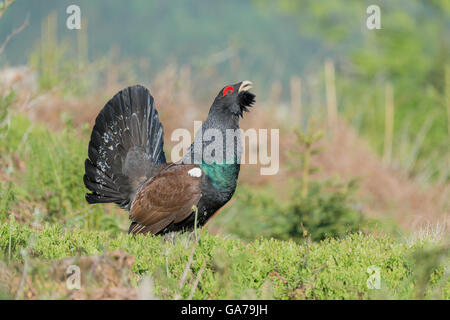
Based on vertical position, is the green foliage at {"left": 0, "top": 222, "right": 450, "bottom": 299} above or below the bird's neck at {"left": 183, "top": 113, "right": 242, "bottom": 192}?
below

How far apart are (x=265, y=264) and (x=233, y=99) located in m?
1.84

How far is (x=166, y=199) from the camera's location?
4988 mm

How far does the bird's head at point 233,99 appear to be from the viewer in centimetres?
514

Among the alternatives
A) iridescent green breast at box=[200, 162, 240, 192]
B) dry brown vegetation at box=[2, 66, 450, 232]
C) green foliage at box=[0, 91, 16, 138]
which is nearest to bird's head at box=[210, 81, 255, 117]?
iridescent green breast at box=[200, 162, 240, 192]

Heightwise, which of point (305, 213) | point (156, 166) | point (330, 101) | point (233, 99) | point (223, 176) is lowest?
point (305, 213)

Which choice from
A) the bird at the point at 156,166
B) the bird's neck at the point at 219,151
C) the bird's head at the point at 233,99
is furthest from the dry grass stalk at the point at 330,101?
the bird's neck at the point at 219,151

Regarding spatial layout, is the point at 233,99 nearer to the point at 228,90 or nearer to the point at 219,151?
the point at 228,90

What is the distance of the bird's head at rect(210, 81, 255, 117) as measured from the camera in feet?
16.9

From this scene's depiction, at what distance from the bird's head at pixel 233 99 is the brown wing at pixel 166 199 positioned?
0.60 meters

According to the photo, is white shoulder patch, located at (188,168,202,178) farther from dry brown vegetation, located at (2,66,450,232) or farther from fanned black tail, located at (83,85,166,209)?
dry brown vegetation, located at (2,66,450,232)

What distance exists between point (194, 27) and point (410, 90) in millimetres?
6623

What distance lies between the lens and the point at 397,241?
4.93 metres

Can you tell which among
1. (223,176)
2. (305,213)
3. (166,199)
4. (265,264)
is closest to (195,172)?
(223,176)
